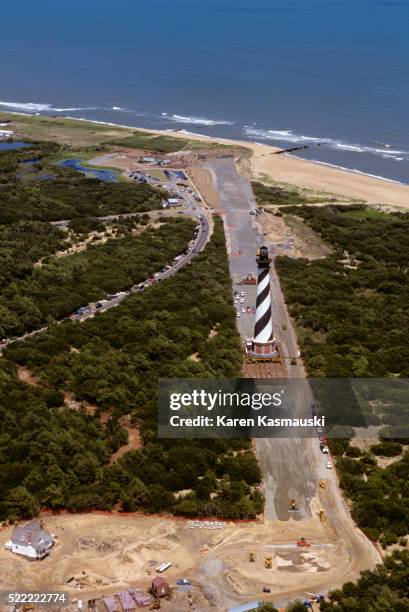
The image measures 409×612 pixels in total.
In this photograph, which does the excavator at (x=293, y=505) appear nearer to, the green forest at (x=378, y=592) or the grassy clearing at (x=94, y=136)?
the green forest at (x=378, y=592)

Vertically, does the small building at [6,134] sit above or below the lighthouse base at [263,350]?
above

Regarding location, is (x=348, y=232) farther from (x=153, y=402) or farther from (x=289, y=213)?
(x=153, y=402)

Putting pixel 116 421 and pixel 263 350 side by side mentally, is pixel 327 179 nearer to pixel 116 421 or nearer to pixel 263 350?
pixel 263 350

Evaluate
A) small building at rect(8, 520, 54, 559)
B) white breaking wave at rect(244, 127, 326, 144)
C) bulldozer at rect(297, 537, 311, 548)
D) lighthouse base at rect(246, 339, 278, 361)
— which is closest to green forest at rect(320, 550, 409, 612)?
bulldozer at rect(297, 537, 311, 548)

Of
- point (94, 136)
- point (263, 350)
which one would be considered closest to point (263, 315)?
point (263, 350)

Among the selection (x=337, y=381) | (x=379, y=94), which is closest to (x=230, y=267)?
(x=337, y=381)

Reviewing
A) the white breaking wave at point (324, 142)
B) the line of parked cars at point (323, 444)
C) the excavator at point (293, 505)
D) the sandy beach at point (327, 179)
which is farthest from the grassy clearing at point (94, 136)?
the excavator at point (293, 505)
